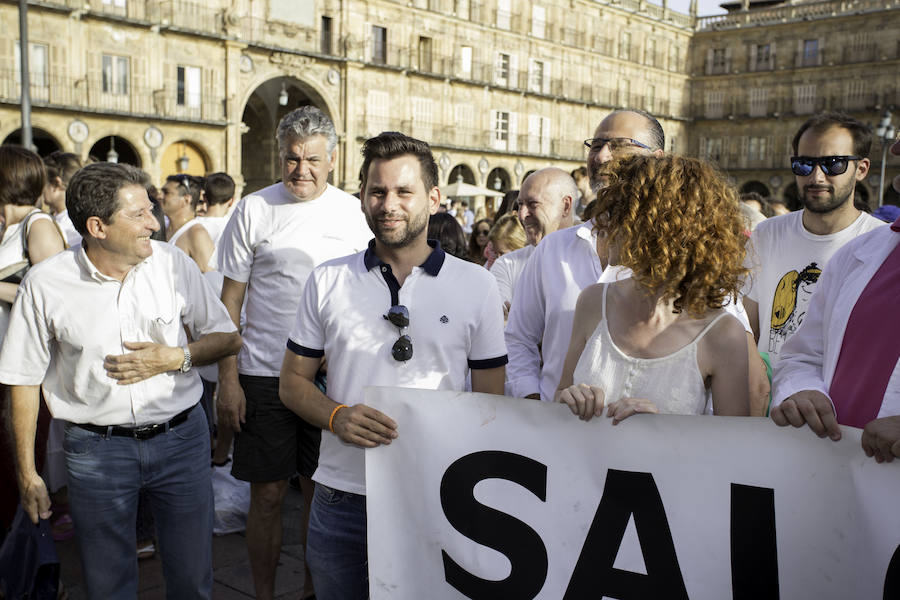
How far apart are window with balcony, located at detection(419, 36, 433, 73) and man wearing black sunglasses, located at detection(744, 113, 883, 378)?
1184 inches

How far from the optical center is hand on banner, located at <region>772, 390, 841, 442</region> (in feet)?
6.47

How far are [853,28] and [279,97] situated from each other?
97.8ft

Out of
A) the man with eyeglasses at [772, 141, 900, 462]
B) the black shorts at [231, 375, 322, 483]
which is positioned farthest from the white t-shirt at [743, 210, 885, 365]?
the black shorts at [231, 375, 322, 483]

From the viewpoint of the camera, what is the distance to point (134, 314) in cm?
295

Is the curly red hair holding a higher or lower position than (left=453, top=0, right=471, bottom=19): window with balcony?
lower

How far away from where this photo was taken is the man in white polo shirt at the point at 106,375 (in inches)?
112

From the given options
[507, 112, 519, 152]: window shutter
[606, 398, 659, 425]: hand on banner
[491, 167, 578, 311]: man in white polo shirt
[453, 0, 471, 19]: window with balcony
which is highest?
[453, 0, 471, 19]: window with balcony

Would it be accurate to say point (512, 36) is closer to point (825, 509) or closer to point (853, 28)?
point (853, 28)

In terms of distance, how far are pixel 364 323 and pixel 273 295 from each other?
1353 millimetres

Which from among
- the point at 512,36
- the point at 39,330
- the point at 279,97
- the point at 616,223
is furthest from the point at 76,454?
the point at 512,36

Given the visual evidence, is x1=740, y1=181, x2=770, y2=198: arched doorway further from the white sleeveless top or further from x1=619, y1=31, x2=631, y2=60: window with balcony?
the white sleeveless top

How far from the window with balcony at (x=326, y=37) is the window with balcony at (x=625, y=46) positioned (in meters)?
16.9

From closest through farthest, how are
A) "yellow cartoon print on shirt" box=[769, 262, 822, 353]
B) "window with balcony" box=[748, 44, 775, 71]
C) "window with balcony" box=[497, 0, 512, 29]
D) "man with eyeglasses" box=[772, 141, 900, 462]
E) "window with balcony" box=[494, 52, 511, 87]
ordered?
1. "man with eyeglasses" box=[772, 141, 900, 462]
2. "yellow cartoon print on shirt" box=[769, 262, 822, 353]
3. "window with balcony" box=[497, 0, 512, 29]
4. "window with balcony" box=[494, 52, 511, 87]
5. "window with balcony" box=[748, 44, 775, 71]

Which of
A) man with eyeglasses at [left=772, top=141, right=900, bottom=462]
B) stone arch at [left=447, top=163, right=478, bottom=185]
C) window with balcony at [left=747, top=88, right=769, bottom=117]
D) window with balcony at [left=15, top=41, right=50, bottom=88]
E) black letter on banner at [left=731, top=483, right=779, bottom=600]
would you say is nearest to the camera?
man with eyeglasses at [left=772, top=141, right=900, bottom=462]
